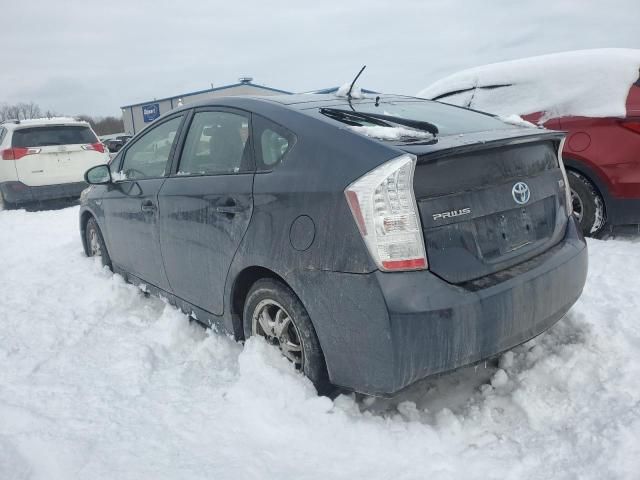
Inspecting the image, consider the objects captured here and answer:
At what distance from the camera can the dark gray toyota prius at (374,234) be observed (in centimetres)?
204

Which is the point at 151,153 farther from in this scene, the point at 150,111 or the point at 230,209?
the point at 150,111

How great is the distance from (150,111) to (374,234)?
31.5 meters

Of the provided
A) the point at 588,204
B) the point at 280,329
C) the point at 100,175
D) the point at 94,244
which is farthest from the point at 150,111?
the point at 280,329

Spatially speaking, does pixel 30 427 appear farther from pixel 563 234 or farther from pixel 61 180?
pixel 61 180

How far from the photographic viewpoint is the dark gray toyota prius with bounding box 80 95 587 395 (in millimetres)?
2039

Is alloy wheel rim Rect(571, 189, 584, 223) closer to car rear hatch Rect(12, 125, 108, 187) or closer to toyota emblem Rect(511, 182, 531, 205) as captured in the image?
toyota emblem Rect(511, 182, 531, 205)

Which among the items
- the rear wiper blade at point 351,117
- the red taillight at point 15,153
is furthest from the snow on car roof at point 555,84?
the red taillight at point 15,153

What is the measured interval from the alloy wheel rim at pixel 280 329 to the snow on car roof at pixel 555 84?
3565mm

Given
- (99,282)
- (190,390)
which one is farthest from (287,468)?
(99,282)

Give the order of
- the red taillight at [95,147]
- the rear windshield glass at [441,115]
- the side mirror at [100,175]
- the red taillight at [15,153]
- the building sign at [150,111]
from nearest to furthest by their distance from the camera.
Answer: the rear windshield glass at [441,115] → the side mirror at [100,175] → the red taillight at [15,153] → the red taillight at [95,147] → the building sign at [150,111]

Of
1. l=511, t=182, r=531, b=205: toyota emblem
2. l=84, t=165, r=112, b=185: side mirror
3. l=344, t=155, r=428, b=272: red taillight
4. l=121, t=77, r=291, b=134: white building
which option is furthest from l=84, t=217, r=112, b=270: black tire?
l=121, t=77, r=291, b=134: white building

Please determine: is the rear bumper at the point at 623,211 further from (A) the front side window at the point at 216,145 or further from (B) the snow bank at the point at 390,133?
(A) the front side window at the point at 216,145

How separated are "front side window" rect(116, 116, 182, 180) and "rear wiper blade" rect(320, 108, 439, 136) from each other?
1.32 m

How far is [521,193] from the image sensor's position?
239cm
